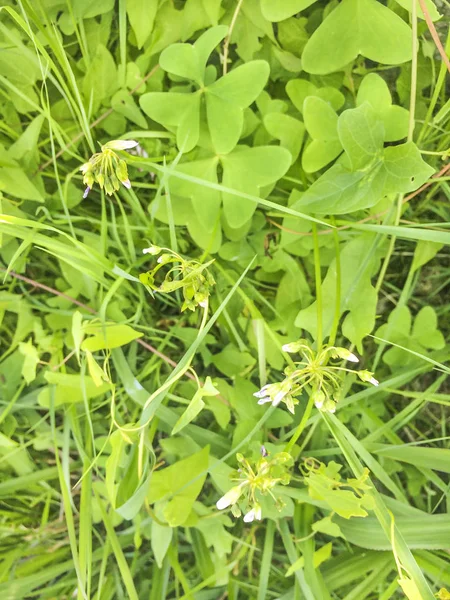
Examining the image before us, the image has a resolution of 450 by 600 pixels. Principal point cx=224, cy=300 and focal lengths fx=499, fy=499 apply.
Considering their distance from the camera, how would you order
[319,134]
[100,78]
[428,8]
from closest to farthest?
[428,8], [319,134], [100,78]

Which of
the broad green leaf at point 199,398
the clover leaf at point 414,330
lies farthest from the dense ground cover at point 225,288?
the broad green leaf at point 199,398

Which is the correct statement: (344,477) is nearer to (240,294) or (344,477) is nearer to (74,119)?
(240,294)

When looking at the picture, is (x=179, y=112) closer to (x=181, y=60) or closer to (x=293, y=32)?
(x=181, y=60)

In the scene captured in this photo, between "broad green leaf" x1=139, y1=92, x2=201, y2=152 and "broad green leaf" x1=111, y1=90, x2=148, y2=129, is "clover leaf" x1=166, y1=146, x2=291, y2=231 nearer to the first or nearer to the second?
"broad green leaf" x1=139, y1=92, x2=201, y2=152

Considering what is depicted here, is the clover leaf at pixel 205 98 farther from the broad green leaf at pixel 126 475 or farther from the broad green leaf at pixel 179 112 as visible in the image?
the broad green leaf at pixel 126 475

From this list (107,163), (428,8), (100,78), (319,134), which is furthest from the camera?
(100,78)

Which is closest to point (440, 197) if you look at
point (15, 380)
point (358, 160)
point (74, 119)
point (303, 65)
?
point (358, 160)

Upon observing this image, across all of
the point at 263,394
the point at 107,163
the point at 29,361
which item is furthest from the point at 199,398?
the point at 29,361
